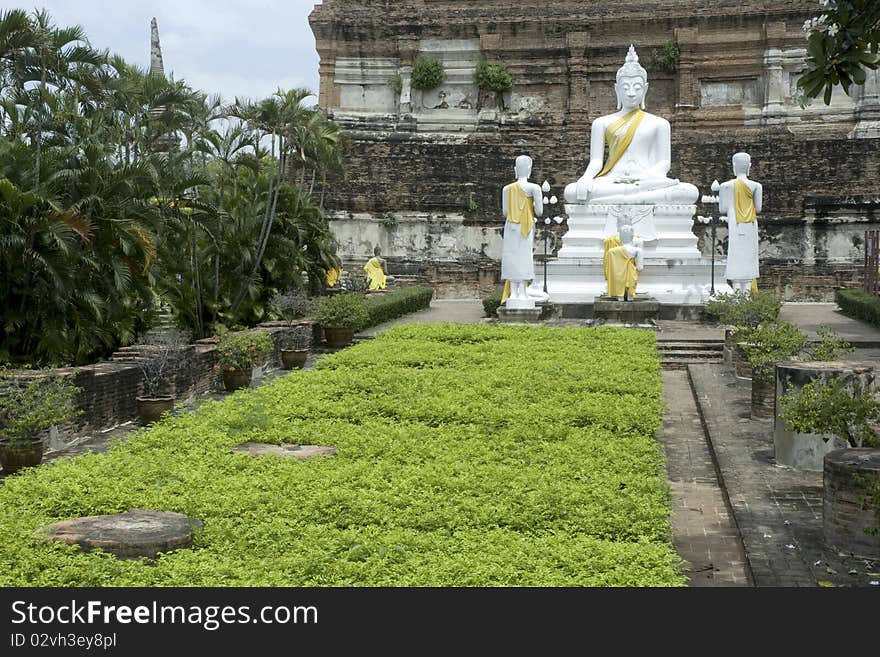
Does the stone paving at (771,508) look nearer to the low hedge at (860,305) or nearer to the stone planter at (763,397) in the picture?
the stone planter at (763,397)

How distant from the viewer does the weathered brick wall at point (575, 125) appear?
28219 millimetres

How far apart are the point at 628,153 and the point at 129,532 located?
19.3 m

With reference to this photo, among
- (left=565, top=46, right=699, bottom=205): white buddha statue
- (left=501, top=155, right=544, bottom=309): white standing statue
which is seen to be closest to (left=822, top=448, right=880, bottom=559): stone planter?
(left=501, top=155, right=544, bottom=309): white standing statue

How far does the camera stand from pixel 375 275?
26312 mm

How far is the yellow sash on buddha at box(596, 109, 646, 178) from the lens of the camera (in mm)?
23422

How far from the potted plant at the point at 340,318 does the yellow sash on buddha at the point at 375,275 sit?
9537mm

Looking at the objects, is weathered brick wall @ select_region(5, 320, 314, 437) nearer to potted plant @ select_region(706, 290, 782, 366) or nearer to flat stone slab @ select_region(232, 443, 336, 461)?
flat stone slab @ select_region(232, 443, 336, 461)

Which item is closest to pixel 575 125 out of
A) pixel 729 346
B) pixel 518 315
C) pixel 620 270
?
pixel 518 315

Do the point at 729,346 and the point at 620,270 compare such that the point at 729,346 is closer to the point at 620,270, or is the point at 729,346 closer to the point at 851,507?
the point at 620,270

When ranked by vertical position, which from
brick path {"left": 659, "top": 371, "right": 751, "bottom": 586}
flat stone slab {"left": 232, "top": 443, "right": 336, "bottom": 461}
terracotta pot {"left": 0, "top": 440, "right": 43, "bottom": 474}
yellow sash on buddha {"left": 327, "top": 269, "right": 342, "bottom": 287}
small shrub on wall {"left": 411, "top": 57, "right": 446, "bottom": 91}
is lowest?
brick path {"left": 659, "top": 371, "right": 751, "bottom": 586}

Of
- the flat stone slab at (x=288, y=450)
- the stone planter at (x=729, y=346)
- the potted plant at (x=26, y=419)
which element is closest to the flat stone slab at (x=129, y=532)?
the flat stone slab at (x=288, y=450)

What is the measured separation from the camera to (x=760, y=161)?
30.0m

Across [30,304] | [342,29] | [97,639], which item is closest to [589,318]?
[30,304]

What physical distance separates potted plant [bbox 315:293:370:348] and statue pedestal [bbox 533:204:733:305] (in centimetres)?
532
